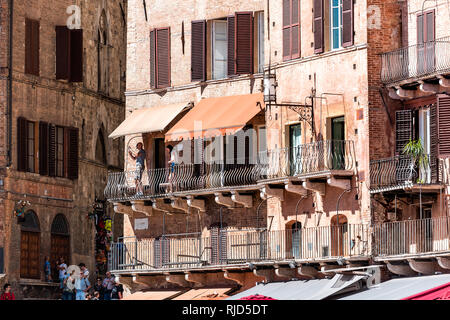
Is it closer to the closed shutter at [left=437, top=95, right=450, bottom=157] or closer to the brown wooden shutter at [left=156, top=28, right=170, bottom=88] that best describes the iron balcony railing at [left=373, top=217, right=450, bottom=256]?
the closed shutter at [left=437, top=95, right=450, bottom=157]

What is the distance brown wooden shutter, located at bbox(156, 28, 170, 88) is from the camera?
1927 inches

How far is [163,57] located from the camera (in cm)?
4903

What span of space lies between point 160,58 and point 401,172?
14.0 metres

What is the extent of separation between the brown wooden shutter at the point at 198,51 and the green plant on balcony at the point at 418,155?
11.7m

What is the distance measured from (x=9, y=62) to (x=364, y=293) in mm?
21916

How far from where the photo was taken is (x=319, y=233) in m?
41.3

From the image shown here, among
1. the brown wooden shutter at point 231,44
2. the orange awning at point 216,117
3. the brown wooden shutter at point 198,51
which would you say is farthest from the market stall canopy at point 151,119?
the brown wooden shutter at point 231,44

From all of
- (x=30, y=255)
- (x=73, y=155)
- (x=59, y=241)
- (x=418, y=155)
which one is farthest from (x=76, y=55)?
(x=418, y=155)

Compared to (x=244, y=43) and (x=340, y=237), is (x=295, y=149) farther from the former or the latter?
(x=244, y=43)

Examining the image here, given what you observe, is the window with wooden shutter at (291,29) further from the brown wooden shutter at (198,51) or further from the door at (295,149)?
the brown wooden shutter at (198,51)

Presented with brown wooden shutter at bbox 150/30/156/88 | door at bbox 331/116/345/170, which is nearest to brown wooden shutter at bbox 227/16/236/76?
brown wooden shutter at bbox 150/30/156/88

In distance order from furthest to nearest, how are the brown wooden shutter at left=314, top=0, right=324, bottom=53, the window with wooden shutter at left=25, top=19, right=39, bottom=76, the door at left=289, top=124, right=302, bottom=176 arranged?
the window with wooden shutter at left=25, top=19, right=39, bottom=76
the door at left=289, top=124, right=302, bottom=176
the brown wooden shutter at left=314, top=0, right=324, bottom=53

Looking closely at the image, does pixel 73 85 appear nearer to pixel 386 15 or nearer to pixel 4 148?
pixel 4 148

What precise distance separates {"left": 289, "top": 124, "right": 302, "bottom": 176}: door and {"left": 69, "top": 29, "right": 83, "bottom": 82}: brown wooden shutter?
1544cm
